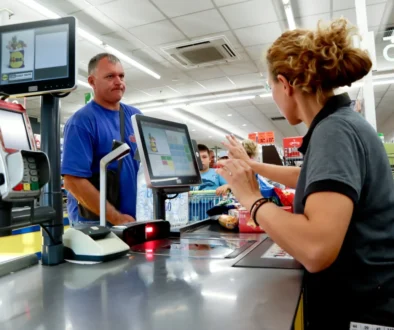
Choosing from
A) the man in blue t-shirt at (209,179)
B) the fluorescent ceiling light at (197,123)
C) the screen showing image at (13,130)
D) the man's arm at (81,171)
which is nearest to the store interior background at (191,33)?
the man's arm at (81,171)

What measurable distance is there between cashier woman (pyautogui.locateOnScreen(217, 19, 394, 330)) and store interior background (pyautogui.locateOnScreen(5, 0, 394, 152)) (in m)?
1.56

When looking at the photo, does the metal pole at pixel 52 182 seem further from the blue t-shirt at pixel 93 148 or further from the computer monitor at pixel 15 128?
the blue t-shirt at pixel 93 148

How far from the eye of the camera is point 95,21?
550 centimetres

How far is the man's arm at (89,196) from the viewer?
1793mm

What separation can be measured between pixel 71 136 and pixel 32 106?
946 centimetres

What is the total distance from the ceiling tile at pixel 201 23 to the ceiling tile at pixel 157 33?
0.17m

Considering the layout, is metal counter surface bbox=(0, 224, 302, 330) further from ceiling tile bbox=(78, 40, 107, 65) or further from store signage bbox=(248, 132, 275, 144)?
store signage bbox=(248, 132, 275, 144)

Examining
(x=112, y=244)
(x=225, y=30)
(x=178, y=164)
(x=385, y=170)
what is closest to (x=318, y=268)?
(x=385, y=170)

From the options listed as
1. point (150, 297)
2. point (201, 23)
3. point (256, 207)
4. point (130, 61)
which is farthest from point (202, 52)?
point (150, 297)

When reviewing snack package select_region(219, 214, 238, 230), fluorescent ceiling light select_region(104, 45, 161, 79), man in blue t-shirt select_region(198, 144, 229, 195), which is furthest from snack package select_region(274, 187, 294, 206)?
fluorescent ceiling light select_region(104, 45, 161, 79)

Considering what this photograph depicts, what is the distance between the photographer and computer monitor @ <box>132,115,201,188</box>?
1.52 meters

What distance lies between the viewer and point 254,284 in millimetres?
935

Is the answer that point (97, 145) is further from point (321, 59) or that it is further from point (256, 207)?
point (321, 59)

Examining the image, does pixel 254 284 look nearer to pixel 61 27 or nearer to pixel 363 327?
pixel 363 327
